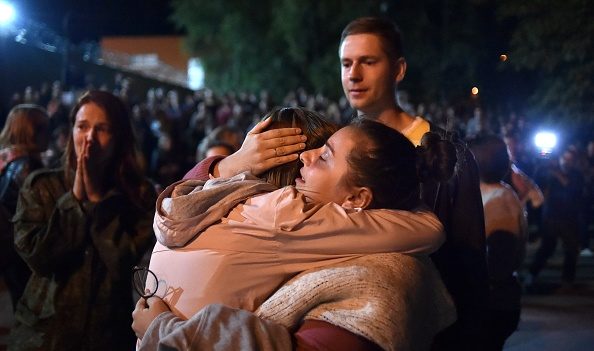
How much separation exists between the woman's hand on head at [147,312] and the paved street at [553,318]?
16.8ft

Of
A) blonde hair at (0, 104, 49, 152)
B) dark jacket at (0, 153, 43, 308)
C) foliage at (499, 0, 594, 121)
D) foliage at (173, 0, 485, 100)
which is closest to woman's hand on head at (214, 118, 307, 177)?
dark jacket at (0, 153, 43, 308)

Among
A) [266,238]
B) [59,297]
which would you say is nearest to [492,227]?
[59,297]

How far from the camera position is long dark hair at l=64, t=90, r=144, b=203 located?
373 cm

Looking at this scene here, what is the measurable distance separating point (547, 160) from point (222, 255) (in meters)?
6.76

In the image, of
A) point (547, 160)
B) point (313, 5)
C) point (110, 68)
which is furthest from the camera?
point (313, 5)

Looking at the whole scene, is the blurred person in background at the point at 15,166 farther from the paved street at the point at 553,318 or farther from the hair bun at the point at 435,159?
the hair bun at the point at 435,159

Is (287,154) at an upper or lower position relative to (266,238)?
upper

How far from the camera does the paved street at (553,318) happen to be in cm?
686

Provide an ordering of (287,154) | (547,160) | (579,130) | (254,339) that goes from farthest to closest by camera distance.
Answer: (547,160) < (579,130) < (287,154) < (254,339)

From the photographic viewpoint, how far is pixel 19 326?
352 centimetres

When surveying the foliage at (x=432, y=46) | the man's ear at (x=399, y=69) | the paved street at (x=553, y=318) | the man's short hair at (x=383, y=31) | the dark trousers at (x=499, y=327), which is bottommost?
the paved street at (x=553, y=318)

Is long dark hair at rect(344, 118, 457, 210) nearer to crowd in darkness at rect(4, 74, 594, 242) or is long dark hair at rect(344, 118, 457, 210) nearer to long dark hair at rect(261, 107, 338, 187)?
long dark hair at rect(261, 107, 338, 187)

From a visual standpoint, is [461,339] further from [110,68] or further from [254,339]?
[110,68]

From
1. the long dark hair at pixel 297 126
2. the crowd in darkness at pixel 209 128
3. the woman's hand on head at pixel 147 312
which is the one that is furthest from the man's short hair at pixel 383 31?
the woman's hand on head at pixel 147 312
